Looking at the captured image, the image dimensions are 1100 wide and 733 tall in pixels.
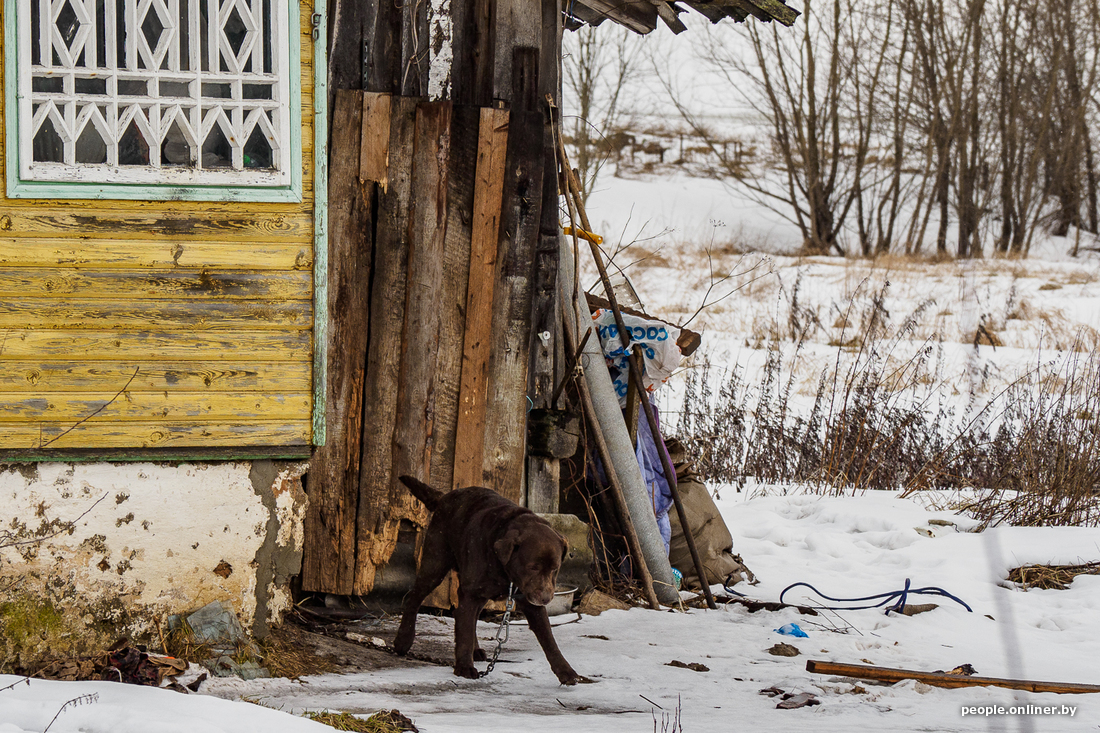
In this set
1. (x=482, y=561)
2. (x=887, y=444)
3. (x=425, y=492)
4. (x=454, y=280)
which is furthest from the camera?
(x=887, y=444)

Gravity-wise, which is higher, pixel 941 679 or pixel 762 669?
pixel 941 679

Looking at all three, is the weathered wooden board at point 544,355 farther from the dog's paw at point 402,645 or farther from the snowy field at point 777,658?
the dog's paw at point 402,645

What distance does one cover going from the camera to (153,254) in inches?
156

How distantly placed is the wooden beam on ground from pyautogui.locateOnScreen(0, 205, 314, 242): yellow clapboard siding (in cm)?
290

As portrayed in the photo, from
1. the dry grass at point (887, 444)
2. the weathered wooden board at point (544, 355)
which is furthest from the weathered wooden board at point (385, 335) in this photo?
the dry grass at point (887, 444)

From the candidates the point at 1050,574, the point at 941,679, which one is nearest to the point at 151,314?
the point at 941,679

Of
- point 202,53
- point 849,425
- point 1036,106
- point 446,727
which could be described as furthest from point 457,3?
point 1036,106

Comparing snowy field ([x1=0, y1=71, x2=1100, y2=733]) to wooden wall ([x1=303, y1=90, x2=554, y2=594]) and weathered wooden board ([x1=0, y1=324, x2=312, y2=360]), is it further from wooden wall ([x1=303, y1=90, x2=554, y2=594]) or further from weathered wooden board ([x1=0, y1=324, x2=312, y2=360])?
weathered wooden board ([x1=0, y1=324, x2=312, y2=360])

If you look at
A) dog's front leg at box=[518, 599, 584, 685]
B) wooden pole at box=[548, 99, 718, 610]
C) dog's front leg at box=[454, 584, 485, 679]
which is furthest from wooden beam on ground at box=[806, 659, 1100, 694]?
wooden pole at box=[548, 99, 718, 610]

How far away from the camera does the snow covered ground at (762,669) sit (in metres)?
3.14

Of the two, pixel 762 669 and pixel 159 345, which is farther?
pixel 762 669

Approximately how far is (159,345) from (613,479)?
2.56 metres

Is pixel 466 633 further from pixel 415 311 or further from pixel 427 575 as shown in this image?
pixel 415 311

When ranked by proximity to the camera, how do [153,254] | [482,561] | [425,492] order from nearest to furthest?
[482,561], [153,254], [425,492]
